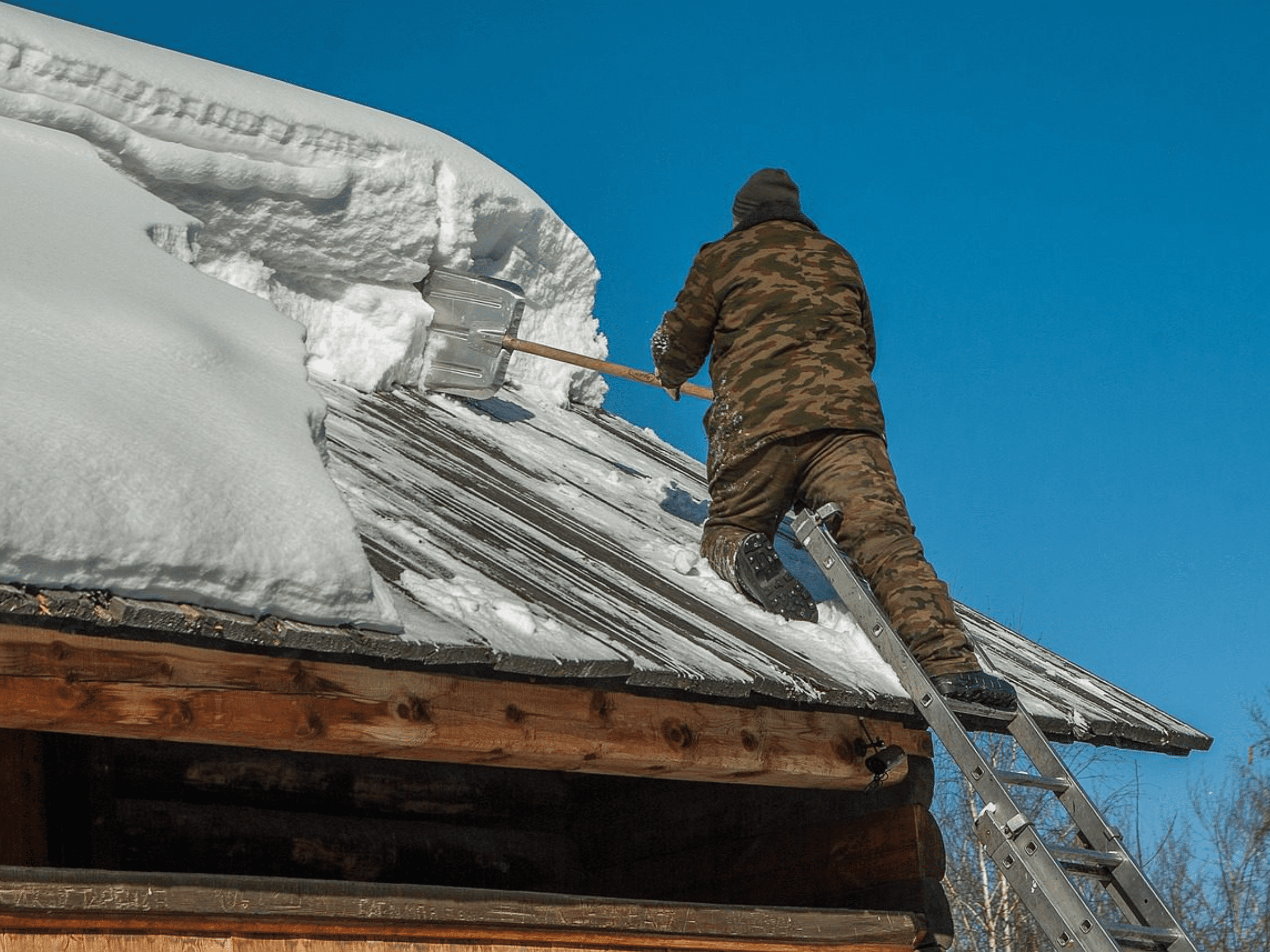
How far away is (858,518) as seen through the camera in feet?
17.0

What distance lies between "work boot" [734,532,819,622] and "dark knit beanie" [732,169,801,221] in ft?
4.38

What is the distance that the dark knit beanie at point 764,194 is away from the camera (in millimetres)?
5891

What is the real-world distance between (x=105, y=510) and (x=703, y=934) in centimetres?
205

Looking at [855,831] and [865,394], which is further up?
[865,394]

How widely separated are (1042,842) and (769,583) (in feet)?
4.50

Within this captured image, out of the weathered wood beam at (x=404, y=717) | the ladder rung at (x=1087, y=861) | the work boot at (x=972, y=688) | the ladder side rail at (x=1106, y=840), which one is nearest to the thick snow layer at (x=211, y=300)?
the weathered wood beam at (x=404, y=717)

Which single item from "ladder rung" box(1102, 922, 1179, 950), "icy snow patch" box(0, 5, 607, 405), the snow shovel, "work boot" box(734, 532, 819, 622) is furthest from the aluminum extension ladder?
"icy snow patch" box(0, 5, 607, 405)

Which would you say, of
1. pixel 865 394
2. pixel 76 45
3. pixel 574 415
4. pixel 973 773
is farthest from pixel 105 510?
pixel 574 415

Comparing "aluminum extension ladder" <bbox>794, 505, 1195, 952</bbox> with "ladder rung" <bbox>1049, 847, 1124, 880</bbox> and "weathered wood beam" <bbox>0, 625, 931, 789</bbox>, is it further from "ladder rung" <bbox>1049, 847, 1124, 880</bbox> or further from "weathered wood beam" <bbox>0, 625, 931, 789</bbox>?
"weathered wood beam" <bbox>0, 625, 931, 789</bbox>

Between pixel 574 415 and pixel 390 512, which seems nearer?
pixel 390 512

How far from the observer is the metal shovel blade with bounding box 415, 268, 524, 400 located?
24.4ft

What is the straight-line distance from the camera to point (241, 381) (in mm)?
4375

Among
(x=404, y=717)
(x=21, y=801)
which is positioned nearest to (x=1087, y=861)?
(x=404, y=717)

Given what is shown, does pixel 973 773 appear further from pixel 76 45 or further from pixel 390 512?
pixel 76 45
